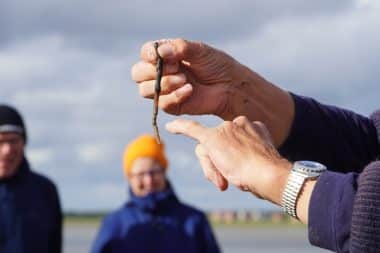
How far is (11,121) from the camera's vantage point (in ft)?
27.6

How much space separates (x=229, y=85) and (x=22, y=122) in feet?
15.5

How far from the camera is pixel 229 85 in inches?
157

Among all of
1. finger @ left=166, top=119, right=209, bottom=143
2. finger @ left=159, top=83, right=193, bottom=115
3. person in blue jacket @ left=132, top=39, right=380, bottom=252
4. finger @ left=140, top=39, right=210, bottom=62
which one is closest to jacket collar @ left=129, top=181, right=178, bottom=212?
person in blue jacket @ left=132, top=39, right=380, bottom=252

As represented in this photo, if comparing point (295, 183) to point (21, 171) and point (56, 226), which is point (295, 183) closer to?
point (21, 171)

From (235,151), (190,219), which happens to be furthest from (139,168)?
(235,151)

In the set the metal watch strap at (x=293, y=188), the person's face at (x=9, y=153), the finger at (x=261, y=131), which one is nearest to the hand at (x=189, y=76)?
the finger at (x=261, y=131)

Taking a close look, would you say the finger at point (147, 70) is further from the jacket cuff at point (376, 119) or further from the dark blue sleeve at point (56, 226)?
the dark blue sleeve at point (56, 226)

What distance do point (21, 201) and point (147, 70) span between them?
4681mm

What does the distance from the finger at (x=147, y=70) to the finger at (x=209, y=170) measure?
0.37 meters

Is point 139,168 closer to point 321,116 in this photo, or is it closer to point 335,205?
point 321,116

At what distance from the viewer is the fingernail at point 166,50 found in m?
3.64

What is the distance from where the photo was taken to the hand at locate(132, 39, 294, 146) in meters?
3.72

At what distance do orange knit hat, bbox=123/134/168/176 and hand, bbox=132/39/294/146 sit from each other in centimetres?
467

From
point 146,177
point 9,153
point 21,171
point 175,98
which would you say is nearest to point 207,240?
point 146,177
